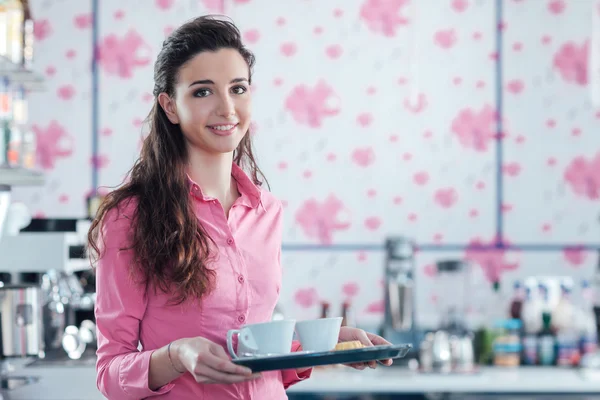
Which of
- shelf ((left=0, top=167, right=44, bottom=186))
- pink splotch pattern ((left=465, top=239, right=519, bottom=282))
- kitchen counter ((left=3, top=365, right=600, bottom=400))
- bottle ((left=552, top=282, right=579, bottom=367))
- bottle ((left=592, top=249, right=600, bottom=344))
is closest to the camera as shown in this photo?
shelf ((left=0, top=167, right=44, bottom=186))

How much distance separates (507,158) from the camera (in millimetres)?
4207

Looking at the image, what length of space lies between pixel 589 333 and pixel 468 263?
618mm

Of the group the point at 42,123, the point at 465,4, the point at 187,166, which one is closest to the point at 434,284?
the point at 465,4

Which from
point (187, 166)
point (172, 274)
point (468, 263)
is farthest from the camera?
point (468, 263)

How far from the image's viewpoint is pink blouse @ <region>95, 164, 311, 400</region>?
1401mm

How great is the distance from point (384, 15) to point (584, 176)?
1.26 meters

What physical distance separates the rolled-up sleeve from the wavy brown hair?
2 cm

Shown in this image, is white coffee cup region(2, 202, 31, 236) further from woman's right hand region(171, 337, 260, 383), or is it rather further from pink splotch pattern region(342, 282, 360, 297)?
pink splotch pattern region(342, 282, 360, 297)

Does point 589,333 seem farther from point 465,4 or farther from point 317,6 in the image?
point 317,6

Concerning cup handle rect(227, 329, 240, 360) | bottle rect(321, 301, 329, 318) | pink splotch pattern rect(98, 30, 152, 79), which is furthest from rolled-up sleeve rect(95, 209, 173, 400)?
pink splotch pattern rect(98, 30, 152, 79)

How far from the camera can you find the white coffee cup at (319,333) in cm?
147

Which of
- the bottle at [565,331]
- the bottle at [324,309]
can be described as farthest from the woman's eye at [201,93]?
the bottle at [565,331]

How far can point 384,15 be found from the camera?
13.9 ft

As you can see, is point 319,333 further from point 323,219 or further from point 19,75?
point 323,219
